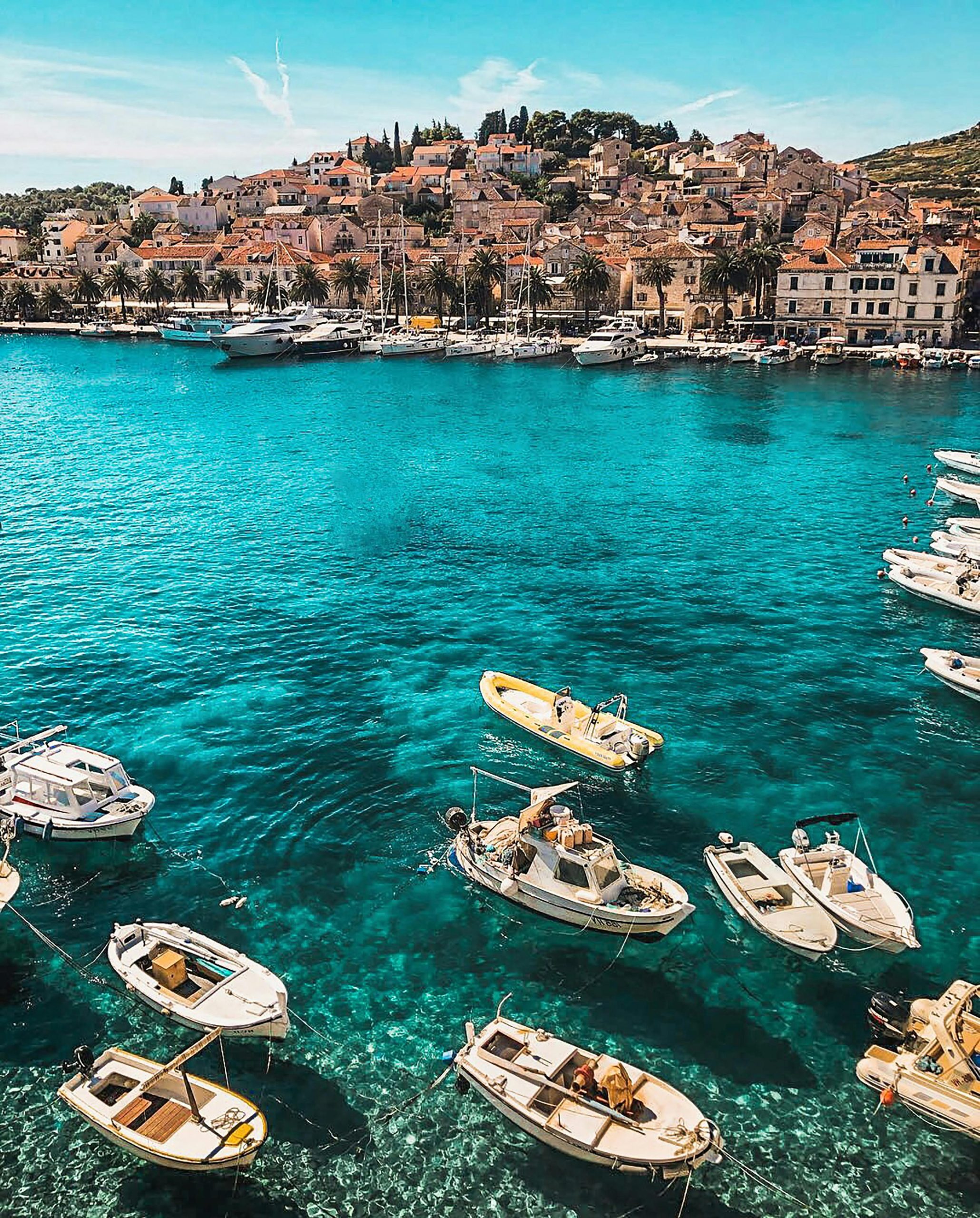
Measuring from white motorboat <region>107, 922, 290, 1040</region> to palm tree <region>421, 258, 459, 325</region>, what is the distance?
166 m

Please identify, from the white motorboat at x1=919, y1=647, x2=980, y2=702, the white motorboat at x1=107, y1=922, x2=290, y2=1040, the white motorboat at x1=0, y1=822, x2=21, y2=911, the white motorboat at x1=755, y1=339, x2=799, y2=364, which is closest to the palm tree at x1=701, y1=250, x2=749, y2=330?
the white motorboat at x1=755, y1=339, x2=799, y2=364

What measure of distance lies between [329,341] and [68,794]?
485ft

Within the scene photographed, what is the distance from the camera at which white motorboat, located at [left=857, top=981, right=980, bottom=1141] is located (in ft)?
75.5

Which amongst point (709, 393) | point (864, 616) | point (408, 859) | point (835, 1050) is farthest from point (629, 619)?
point (709, 393)

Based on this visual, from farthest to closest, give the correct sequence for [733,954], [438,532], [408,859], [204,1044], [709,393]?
[709,393]
[438,532]
[408,859]
[733,954]
[204,1044]

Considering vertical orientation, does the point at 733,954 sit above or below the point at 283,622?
below

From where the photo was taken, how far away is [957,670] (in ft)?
144

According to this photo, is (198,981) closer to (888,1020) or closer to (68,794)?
(68,794)

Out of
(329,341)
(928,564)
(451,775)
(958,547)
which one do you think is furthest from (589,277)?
(451,775)

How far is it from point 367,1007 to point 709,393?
369ft

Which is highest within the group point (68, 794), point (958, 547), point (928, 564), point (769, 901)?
point (958, 547)

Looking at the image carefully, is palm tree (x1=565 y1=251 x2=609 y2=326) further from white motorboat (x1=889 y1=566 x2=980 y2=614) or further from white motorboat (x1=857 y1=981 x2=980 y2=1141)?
white motorboat (x1=857 y1=981 x2=980 y2=1141)

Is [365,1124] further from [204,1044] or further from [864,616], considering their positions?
[864,616]

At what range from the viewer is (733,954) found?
2889cm
